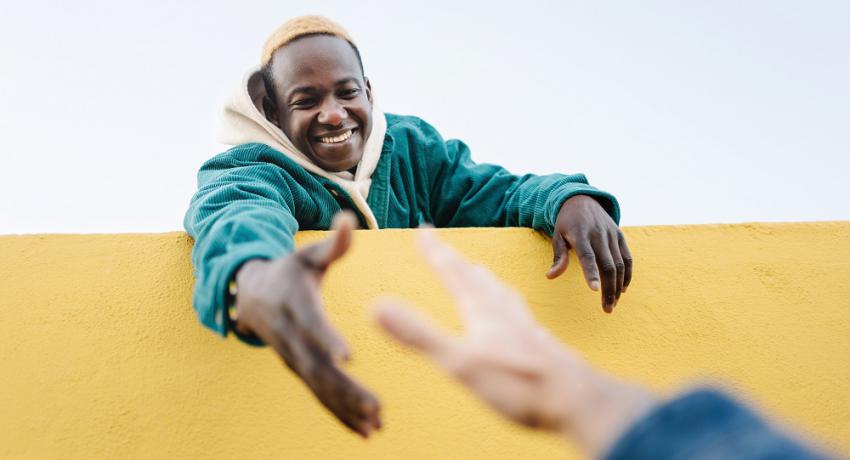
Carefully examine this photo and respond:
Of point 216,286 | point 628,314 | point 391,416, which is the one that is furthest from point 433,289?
point 216,286

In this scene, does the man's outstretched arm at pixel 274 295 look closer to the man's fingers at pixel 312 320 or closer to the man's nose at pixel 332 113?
the man's fingers at pixel 312 320

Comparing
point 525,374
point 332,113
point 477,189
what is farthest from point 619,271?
point 525,374

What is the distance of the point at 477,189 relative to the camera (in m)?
2.04

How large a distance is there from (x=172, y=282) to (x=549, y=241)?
740 mm

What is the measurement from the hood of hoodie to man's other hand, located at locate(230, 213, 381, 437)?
3.15ft

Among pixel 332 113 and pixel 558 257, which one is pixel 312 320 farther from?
pixel 332 113

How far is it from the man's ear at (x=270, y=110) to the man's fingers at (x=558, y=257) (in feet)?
2.66

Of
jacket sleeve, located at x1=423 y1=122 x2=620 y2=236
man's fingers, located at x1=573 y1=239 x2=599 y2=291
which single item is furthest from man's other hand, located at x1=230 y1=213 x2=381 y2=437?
jacket sleeve, located at x1=423 y1=122 x2=620 y2=236

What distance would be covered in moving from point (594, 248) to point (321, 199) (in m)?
0.63

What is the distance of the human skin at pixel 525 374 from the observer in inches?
22.2

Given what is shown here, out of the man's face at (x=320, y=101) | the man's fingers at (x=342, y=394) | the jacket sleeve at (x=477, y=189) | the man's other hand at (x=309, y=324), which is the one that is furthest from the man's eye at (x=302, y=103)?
the man's fingers at (x=342, y=394)

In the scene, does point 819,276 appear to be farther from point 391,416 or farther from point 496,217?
point 391,416

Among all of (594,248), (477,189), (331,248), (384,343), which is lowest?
(384,343)

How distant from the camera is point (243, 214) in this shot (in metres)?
1.08
